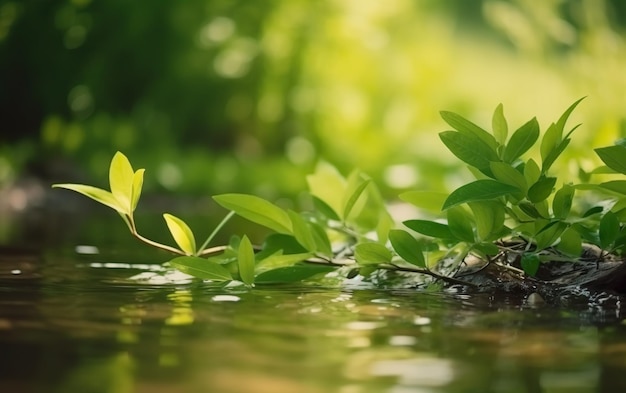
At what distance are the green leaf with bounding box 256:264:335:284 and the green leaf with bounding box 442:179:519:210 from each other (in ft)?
0.54

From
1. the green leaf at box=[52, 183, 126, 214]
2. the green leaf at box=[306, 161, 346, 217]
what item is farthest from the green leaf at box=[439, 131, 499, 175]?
the green leaf at box=[52, 183, 126, 214]

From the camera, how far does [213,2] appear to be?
12.9 feet

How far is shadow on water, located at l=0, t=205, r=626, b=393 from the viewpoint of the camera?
1.71 ft

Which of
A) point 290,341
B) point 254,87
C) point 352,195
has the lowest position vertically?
point 290,341

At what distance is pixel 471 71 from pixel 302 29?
12.2 feet

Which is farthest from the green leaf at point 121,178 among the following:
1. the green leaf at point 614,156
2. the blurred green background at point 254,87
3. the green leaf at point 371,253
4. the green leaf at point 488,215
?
the blurred green background at point 254,87

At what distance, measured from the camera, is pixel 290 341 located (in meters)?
0.65

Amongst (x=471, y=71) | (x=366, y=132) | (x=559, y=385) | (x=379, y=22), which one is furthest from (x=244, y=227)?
(x=471, y=71)

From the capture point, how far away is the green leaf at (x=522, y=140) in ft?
3.02

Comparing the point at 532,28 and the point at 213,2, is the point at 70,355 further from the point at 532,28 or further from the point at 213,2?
the point at 213,2

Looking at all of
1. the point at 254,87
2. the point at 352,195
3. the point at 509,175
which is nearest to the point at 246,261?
the point at 352,195

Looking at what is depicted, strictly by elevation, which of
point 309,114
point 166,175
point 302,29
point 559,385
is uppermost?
point 302,29

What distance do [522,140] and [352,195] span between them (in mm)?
192

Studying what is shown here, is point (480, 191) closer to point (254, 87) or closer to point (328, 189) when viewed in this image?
point (328, 189)
